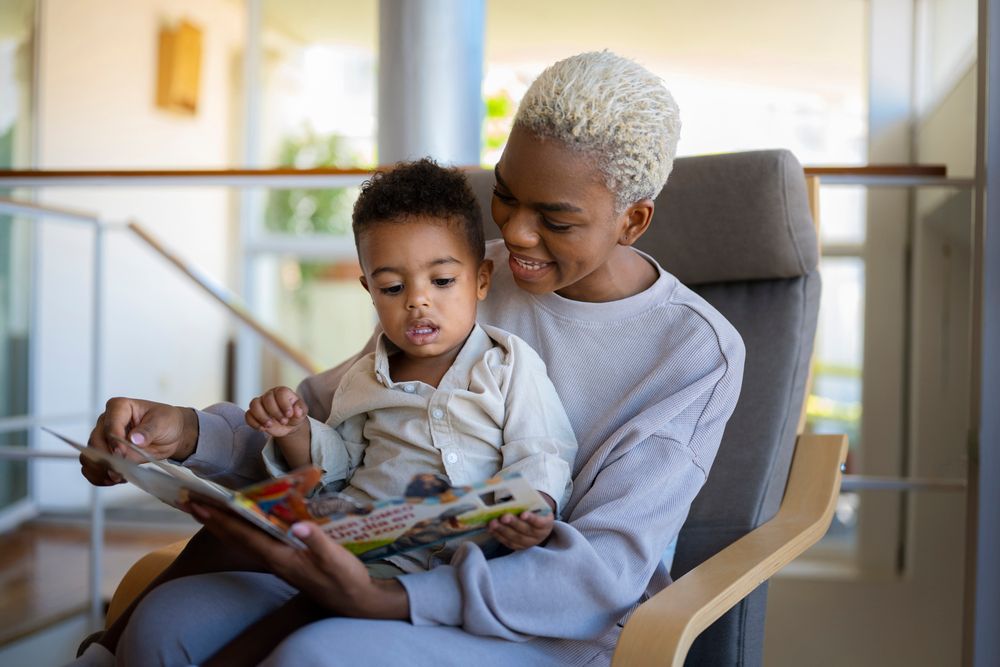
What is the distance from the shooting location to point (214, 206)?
582cm

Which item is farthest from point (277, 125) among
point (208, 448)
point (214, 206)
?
point (208, 448)

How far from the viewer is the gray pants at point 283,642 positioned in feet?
3.36

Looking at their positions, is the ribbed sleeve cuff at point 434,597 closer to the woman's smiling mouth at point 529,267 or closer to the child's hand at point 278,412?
the child's hand at point 278,412

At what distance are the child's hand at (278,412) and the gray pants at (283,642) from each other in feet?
0.57

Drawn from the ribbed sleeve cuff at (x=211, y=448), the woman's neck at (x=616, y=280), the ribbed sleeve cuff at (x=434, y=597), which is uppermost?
the woman's neck at (x=616, y=280)

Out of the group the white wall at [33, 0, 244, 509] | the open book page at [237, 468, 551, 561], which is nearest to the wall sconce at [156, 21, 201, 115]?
the white wall at [33, 0, 244, 509]

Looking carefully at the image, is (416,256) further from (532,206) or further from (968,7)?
(968,7)

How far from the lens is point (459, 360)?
4.42 feet

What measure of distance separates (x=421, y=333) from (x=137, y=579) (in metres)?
0.52

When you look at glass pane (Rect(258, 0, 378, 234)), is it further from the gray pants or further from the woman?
the gray pants

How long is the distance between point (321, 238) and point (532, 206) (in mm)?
4377

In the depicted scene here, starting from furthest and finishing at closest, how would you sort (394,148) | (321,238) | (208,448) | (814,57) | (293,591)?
1. (321,238)
2. (814,57)
3. (394,148)
4. (208,448)
5. (293,591)

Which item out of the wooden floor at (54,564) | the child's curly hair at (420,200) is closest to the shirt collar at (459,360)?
the child's curly hair at (420,200)

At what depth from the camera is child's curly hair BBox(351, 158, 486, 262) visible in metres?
1.33
